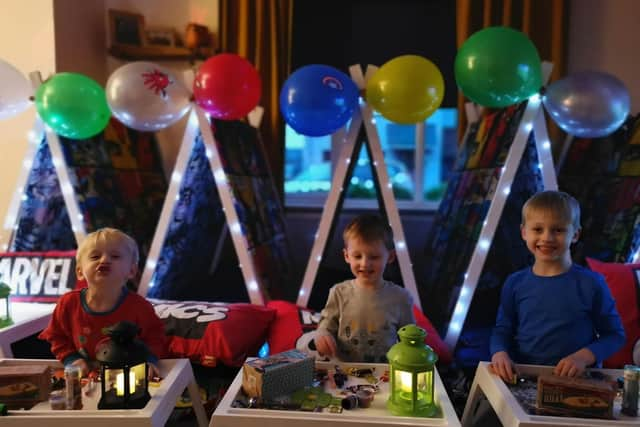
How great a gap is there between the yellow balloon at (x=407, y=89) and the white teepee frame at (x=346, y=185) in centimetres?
12

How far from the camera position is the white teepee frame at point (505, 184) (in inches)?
78.6

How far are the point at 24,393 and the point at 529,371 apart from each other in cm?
120

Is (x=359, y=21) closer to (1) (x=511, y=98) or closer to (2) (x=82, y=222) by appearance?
(1) (x=511, y=98)

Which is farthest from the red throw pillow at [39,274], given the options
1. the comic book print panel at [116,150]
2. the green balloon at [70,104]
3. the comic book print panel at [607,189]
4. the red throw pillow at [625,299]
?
the comic book print panel at [607,189]

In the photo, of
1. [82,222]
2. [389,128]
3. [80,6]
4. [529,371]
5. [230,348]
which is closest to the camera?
[529,371]

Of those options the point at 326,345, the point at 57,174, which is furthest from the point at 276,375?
the point at 57,174

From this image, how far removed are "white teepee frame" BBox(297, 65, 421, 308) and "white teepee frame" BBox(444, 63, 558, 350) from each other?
9.1 inches

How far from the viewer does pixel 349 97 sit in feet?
6.77

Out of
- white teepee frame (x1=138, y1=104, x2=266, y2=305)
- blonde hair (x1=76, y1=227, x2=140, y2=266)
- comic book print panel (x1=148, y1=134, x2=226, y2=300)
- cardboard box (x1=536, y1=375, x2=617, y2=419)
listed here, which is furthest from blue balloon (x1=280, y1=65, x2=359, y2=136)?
cardboard box (x1=536, y1=375, x2=617, y2=419)

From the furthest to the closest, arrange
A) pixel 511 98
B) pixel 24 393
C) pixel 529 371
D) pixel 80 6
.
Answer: pixel 80 6
pixel 511 98
pixel 529 371
pixel 24 393

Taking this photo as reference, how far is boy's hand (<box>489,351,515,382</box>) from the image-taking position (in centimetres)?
122

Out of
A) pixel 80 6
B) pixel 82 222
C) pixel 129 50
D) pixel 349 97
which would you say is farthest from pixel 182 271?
pixel 80 6

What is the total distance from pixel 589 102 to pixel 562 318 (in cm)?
97

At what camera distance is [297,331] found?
191 cm
